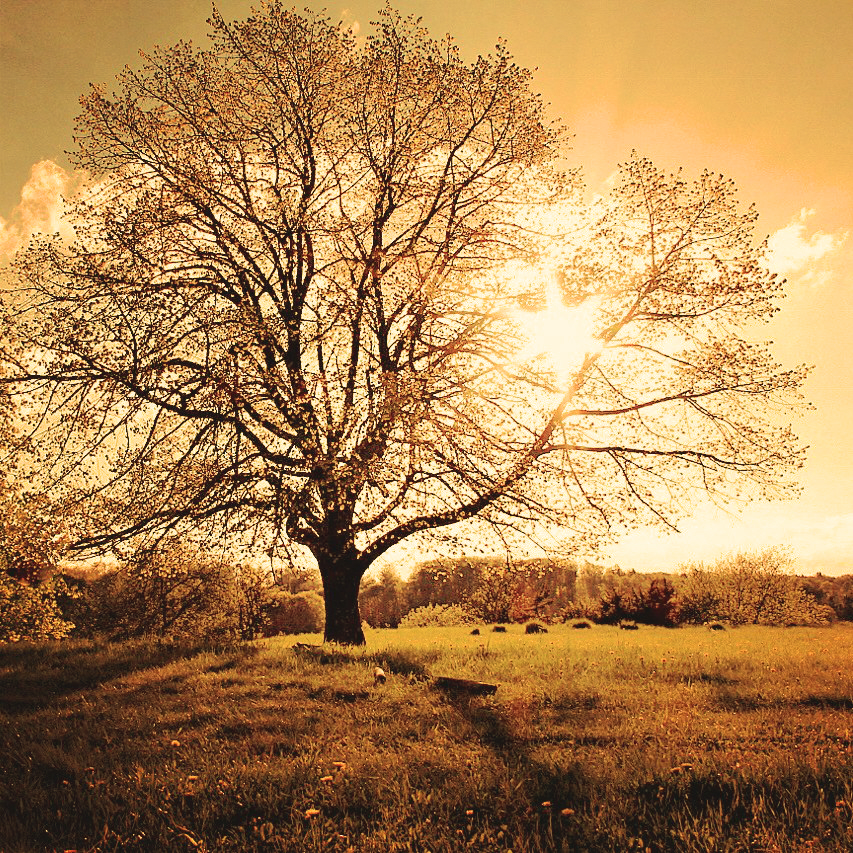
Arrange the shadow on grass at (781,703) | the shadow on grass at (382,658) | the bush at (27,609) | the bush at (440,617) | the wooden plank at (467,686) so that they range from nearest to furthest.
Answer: the shadow on grass at (781,703) → the wooden plank at (467,686) → the shadow on grass at (382,658) → the bush at (27,609) → the bush at (440,617)

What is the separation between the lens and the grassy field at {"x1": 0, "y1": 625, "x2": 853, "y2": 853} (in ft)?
14.4

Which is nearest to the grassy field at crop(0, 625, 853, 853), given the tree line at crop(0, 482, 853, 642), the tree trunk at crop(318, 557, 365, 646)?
the tree line at crop(0, 482, 853, 642)

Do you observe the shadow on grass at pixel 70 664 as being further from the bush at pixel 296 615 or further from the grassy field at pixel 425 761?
the bush at pixel 296 615

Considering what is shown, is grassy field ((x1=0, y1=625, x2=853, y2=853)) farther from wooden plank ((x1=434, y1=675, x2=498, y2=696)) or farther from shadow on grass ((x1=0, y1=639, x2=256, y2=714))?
wooden plank ((x1=434, y1=675, x2=498, y2=696))

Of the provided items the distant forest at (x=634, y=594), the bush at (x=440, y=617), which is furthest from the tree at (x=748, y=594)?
the bush at (x=440, y=617)

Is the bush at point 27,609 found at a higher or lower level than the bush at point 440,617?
higher

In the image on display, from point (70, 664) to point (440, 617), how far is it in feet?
117

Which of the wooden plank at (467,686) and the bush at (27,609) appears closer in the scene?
the wooden plank at (467,686)

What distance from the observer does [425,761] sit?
5762mm

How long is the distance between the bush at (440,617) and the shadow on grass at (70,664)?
25814 millimetres

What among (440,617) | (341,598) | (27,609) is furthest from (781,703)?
(440,617)

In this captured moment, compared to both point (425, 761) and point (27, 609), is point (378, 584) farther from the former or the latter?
point (425, 761)

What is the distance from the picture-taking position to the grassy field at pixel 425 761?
4.39 meters

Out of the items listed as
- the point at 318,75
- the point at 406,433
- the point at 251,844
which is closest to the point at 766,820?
the point at 251,844
